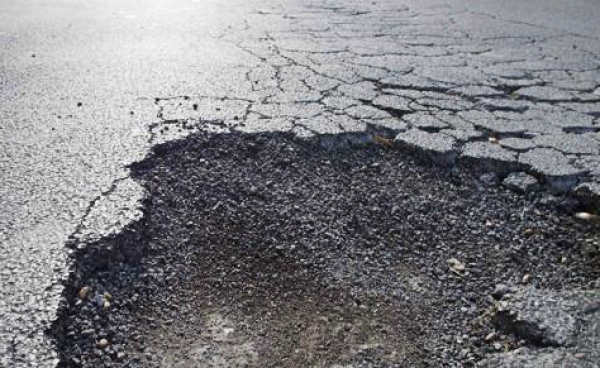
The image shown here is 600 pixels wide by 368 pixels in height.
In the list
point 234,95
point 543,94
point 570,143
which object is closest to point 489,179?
point 570,143

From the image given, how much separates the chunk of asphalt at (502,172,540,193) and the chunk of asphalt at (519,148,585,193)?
0.18ft

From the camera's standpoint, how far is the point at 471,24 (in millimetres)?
5902

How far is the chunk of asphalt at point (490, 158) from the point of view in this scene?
2949 mm

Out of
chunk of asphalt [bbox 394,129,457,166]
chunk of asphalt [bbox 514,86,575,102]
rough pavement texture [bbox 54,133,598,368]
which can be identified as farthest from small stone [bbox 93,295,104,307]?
chunk of asphalt [bbox 514,86,575,102]

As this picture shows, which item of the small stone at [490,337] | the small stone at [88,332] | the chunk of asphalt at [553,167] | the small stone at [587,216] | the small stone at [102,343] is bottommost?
the small stone at [490,337]

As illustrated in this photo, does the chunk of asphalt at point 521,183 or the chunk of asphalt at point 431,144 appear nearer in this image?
the chunk of asphalt at point 521,183

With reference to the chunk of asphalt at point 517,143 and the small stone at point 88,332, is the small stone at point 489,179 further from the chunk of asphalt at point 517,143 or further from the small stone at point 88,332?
the small stone at point 88,332

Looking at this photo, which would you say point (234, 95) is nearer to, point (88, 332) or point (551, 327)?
point (88, 332)

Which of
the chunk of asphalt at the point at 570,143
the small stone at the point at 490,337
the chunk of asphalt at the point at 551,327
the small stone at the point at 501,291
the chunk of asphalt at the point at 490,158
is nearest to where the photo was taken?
the chunk of asphalt at the point at 551,327

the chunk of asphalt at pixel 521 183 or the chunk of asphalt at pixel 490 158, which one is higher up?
the chunk of asphalt at pixel 490 158

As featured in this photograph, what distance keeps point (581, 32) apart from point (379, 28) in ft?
6.43

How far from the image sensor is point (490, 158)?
2.98m

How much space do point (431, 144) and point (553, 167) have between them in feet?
1.97

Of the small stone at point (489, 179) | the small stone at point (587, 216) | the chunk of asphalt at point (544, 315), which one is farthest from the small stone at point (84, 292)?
the small stone at point (587, 216)
